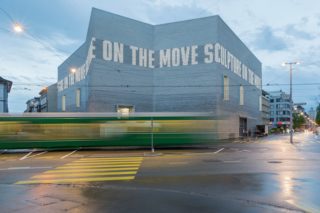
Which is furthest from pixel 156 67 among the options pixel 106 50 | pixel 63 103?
pixel 63 103

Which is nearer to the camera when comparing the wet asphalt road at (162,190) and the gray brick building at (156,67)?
the wet asphalt road at (162,190)

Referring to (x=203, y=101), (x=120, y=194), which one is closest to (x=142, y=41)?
(x=203, y=101)

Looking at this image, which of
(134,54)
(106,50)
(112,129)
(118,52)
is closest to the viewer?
(112,129)

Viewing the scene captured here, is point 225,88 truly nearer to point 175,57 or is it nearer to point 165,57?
point 175,57

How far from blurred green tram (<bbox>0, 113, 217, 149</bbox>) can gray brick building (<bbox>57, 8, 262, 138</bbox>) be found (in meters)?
19.4

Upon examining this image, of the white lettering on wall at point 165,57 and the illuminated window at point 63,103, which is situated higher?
the white lettering on wall at point 165,57

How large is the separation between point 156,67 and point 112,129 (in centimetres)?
2719

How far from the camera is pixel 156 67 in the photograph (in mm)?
53625

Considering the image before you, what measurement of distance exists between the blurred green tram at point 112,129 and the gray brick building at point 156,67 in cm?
1940

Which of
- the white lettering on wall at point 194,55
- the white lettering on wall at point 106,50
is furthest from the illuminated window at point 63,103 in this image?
the white lettering on wall at point 194,55

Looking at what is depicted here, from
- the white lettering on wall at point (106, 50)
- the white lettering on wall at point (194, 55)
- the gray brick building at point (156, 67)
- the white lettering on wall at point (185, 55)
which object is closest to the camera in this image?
the white lettering on wall at point (106, 50)

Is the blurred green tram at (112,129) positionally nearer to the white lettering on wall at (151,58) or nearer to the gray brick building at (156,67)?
the gray brick building at (156,67)

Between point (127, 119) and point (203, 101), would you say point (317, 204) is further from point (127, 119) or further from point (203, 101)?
point (203, 101)

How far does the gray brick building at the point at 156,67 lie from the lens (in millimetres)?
47656
